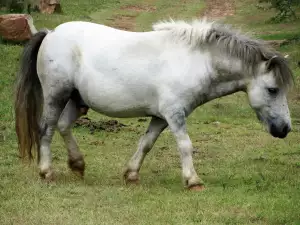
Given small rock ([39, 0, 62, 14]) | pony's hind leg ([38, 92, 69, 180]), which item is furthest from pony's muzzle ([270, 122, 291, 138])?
small rock ([39, 0, 62, 14])

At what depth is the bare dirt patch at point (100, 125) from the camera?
12.2 m

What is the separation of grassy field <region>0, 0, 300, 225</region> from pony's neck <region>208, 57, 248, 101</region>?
1.10 meters

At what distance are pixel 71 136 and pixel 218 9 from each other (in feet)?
86.6

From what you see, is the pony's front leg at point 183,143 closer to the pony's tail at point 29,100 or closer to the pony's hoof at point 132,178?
the pony's hoof at point 132,178

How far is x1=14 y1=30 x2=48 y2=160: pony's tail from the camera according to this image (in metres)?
8.70

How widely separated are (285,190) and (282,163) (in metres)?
1.93

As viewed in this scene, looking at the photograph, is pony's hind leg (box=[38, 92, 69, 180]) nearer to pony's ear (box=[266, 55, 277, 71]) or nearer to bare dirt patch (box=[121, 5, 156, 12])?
pony's ear (box=[266, 55, 277, 71])

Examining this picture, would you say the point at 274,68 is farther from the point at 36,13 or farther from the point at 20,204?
the point at 36,13

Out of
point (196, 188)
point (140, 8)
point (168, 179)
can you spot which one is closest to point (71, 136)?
point (168, 179)

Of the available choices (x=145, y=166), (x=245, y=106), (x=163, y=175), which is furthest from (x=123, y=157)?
(x=245, y=106)

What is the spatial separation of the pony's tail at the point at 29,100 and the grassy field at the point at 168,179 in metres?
0.41

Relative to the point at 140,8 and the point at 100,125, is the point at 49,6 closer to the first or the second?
the point at 140,8

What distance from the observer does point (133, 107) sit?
8289 millimetres

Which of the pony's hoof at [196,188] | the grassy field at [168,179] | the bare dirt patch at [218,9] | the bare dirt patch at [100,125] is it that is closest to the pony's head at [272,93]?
the grassy field at [168,179]
